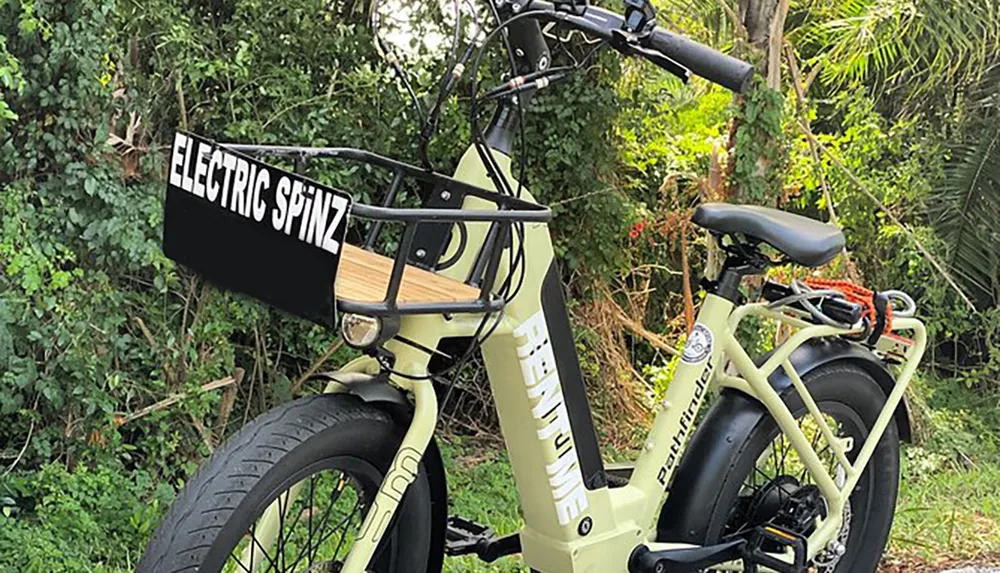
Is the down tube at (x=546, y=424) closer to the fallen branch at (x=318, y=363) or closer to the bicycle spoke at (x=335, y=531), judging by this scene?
the bicycle spoke at (x=335, y=531)

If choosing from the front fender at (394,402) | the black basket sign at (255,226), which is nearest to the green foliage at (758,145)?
the front fender at (394,402)

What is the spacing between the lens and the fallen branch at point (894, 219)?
5927 mm

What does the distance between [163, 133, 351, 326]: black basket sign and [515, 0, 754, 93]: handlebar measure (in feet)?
2.33

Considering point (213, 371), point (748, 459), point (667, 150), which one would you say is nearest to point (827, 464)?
point (748, 459)

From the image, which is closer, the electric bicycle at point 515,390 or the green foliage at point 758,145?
the electric bicycle at point 515,390

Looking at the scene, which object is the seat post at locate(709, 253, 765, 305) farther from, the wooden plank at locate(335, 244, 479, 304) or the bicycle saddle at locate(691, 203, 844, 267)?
the wooden plank at locate(335, 244, 479, 304)

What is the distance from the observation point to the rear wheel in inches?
116

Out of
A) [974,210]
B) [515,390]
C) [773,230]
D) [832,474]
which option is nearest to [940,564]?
[832,474]

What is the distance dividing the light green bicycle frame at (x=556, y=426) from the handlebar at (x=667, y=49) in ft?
1.15

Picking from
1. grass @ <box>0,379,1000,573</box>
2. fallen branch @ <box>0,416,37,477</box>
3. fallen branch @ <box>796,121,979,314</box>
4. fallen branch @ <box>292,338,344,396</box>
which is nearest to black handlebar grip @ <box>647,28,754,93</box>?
grass @ <box>0,379,1000,573</box>

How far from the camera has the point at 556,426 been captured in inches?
97.9

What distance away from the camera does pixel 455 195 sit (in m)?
2.32

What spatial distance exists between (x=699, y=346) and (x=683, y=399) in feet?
0.49

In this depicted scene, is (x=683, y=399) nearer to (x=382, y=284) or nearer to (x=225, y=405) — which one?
(x=382, y=284)
